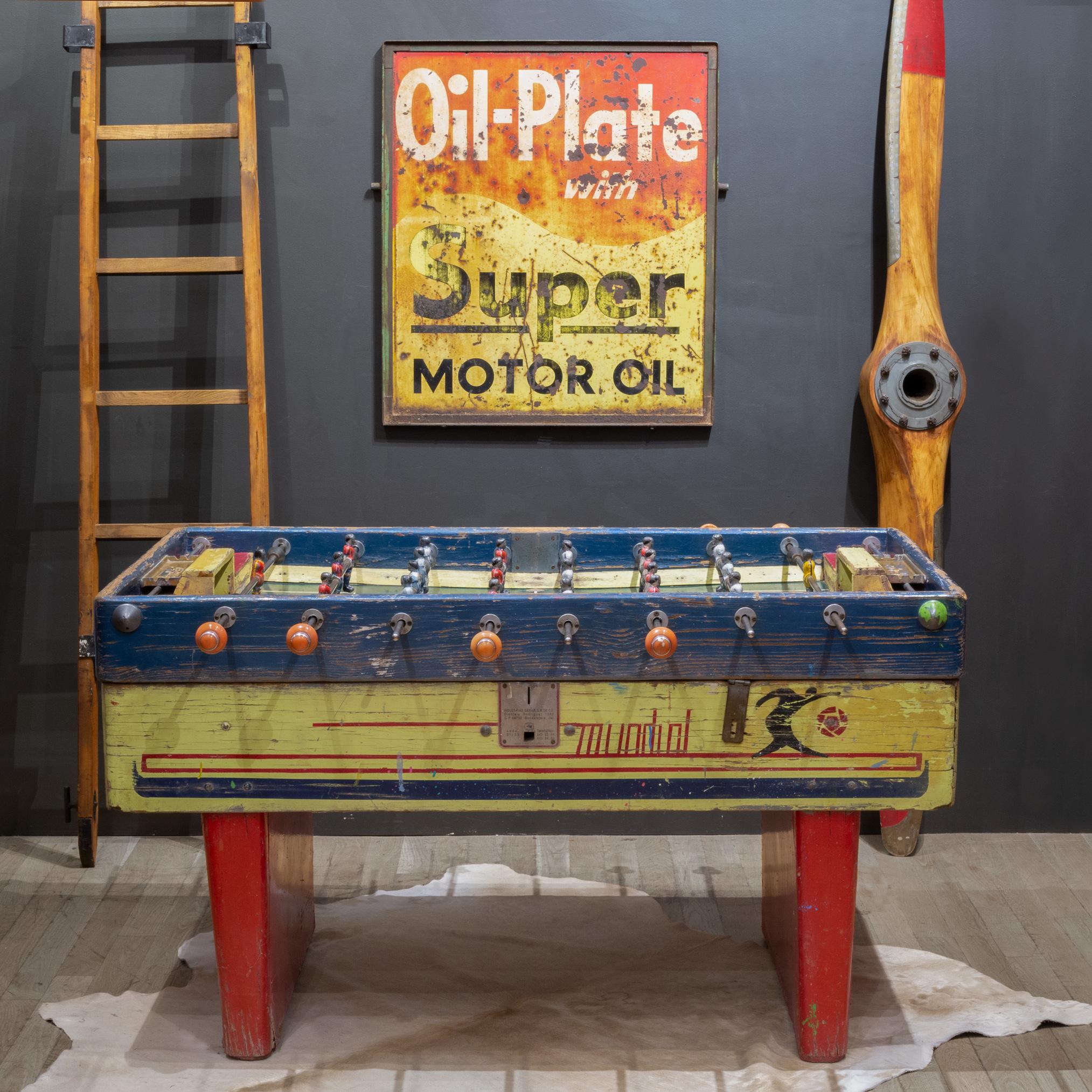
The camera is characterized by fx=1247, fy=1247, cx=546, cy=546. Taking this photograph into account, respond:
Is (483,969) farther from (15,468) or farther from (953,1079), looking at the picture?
(15,468)

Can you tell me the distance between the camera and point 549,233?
3.49 metres

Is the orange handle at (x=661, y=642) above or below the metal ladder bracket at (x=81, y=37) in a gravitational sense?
below

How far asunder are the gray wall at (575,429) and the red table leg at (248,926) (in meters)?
1.08

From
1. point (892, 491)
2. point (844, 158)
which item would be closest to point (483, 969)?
point (892, 491)

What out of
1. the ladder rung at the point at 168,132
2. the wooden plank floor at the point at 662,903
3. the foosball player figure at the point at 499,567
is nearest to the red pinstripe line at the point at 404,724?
the foosball player figure at the point at 499,567

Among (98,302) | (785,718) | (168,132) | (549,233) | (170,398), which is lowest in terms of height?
(785,718)

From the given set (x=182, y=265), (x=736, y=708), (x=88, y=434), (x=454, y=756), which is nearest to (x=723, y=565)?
(x=736, y=708)

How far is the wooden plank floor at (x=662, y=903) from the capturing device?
2.69 meters

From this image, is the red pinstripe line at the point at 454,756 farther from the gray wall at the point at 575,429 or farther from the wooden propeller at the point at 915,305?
the gray wall at the point at 575,429

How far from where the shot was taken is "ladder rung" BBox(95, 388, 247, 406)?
3.42m

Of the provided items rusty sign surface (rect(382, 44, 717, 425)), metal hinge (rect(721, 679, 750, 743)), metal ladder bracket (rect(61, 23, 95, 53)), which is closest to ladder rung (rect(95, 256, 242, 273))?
rusty sign surface (rect(382, 44, 717, 425))

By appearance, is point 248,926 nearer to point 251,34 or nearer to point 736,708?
point 736,708

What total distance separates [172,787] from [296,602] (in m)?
0.46

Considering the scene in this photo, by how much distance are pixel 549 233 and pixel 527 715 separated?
1604mm
